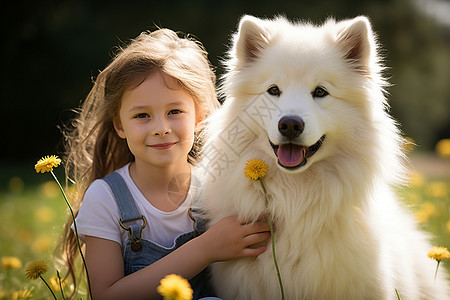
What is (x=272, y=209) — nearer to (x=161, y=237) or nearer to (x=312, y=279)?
(x=312, y=279)

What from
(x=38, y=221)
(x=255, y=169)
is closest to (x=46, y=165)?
(x=255, y=169)

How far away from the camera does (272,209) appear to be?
2428mm

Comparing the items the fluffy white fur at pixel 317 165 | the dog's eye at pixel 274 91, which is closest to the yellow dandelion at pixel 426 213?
the fluffy white fur at pixel 317 165

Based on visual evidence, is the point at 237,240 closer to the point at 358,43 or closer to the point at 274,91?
the point at 274,91

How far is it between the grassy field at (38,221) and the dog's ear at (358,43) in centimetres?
77

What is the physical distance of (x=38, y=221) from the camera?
527 centimetres

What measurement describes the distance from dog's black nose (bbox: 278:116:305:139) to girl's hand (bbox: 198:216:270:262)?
563 mm

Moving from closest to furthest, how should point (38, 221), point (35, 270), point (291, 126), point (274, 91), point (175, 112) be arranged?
point (291, 126), point (35, 270), point (274, 91), point (175, 112), point (38, 221)

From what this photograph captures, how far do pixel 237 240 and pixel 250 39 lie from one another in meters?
1.12

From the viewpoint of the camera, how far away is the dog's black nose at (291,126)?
Answer: 2127 millimetres

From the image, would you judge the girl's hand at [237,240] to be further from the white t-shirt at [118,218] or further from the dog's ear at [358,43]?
the dog's ear at [358,43]

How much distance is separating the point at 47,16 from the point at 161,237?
9.53 m

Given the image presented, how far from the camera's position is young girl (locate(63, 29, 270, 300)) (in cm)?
247

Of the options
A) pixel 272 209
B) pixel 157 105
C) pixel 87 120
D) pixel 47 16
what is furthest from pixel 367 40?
pixel 47 16
